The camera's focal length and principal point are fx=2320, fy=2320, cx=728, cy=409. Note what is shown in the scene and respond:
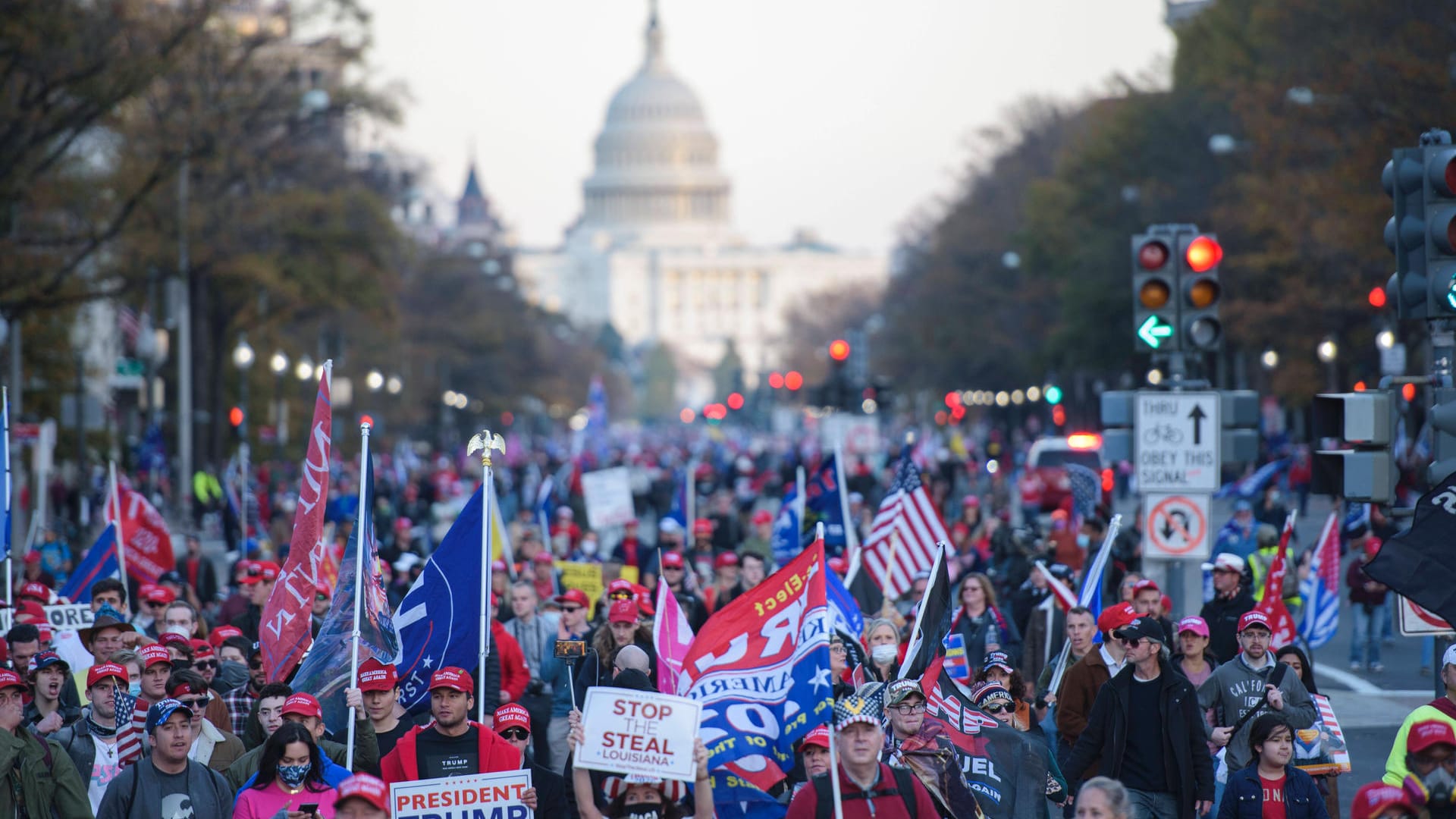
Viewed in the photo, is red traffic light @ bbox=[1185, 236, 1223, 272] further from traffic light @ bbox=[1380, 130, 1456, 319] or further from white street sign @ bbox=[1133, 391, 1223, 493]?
traffic light @ bbox=[1380, 130, 1456, 319]

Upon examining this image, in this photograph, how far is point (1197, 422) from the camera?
13.2 m

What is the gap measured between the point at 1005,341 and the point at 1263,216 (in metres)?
28.0

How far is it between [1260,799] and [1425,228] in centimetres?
249

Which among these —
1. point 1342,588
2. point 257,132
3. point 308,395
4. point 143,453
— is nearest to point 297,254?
point 257,132

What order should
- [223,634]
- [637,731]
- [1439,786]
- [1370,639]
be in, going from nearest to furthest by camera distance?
[1439,786] → [637,731] → [223,634] → [1370,639]

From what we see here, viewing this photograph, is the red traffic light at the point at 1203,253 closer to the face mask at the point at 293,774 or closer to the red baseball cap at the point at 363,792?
the face mask at the point at 293,774

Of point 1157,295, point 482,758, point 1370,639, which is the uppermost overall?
point 1157,295

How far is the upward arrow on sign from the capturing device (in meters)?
13.2

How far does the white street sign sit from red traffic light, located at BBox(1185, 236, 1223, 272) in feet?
2.79

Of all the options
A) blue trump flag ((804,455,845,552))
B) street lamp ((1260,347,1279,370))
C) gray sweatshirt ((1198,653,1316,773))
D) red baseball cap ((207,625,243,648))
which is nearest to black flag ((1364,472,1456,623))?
gray sweatshirt ((1198,653,1316,773))

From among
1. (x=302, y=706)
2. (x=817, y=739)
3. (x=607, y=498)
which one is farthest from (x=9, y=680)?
(x=607, y=498)

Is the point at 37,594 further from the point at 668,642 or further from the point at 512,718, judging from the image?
the point at 512,718

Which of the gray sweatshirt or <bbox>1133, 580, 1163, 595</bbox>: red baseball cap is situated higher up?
<bbox>1133, 580, 1163, 595</bbox>: red baseball cap

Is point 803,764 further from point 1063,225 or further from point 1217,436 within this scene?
point 1063,225
